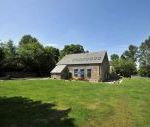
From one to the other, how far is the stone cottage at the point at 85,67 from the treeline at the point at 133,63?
27.8 feet

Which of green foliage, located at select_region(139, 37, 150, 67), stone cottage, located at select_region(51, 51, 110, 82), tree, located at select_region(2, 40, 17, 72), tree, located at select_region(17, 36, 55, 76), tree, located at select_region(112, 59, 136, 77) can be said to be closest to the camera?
stone cottage, located at select_region(51, 51, 110, 82)

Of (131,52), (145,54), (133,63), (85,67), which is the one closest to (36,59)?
(85,67)

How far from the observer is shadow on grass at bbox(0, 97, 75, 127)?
11.1 meters

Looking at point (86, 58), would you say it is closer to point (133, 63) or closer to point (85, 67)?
point (85, 67)

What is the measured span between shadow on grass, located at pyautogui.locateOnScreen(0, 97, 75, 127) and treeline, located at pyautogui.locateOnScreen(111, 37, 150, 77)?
39879 mm

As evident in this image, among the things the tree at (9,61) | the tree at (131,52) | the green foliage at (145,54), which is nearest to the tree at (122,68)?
the green foliage at (145,54)

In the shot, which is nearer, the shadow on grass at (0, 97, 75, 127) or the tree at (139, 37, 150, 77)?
the shadow on grass at (0, 97, 75, 127)

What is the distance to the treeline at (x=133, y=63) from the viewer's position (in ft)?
243

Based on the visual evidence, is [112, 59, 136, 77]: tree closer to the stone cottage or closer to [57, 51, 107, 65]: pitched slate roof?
[57, 51, 107, 65]: pitched slate roof

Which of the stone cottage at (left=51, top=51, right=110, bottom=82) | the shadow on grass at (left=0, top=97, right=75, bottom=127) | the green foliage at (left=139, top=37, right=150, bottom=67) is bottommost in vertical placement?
the shadow on grass at (left=0, top=97, right=75, bottom=127)

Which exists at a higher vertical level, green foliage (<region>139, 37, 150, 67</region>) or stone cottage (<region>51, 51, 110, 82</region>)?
green foliage (<region>139, 37, 150, 67</region>)

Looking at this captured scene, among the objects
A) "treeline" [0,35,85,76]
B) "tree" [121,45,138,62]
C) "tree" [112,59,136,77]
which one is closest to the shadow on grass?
"treeline" [0,35,85,76]

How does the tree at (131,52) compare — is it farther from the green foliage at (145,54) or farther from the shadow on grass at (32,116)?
the shadow on grass at (32,116)

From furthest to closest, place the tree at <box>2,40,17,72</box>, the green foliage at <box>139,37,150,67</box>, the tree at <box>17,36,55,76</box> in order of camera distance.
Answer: the green foliage at <box>139,37,150,67</box>
the tree at <box>17,36,55,76</box>
the tree at <box>2,40,17,72</box>
